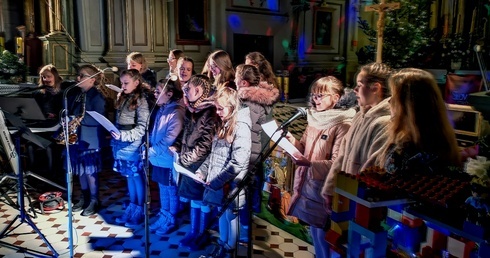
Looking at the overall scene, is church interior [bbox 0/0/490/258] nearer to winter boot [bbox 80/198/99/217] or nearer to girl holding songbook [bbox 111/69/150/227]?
winter boot [bbox 80/198/99/217]

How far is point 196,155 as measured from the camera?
3.42m

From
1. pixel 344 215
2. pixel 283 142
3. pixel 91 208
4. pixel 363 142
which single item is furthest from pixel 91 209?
pixel 344 215

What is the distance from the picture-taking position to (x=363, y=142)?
8.09ft

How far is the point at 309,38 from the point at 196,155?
10.8m

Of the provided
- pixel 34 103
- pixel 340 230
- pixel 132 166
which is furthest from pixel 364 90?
pixel 34 103

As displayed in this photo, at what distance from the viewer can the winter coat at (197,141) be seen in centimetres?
340

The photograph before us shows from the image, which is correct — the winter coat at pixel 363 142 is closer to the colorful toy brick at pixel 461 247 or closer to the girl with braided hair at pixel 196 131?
the colorful toy brick at pixel 461 247

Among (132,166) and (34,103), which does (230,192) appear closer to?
(132,166)

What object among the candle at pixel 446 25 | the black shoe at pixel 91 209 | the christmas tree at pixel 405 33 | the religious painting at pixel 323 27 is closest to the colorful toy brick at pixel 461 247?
the black shoe at pixel 91 209

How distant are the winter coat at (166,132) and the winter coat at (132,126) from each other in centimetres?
20

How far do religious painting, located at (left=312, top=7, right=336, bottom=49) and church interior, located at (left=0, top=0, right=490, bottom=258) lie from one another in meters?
0.04

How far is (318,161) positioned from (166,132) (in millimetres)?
1643

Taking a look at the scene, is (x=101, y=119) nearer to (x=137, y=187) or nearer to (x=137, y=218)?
(x=137, y=187)

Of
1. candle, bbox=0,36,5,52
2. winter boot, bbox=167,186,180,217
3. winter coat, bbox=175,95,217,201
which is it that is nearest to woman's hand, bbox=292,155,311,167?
winter coat, bbox=175,95,217,201
